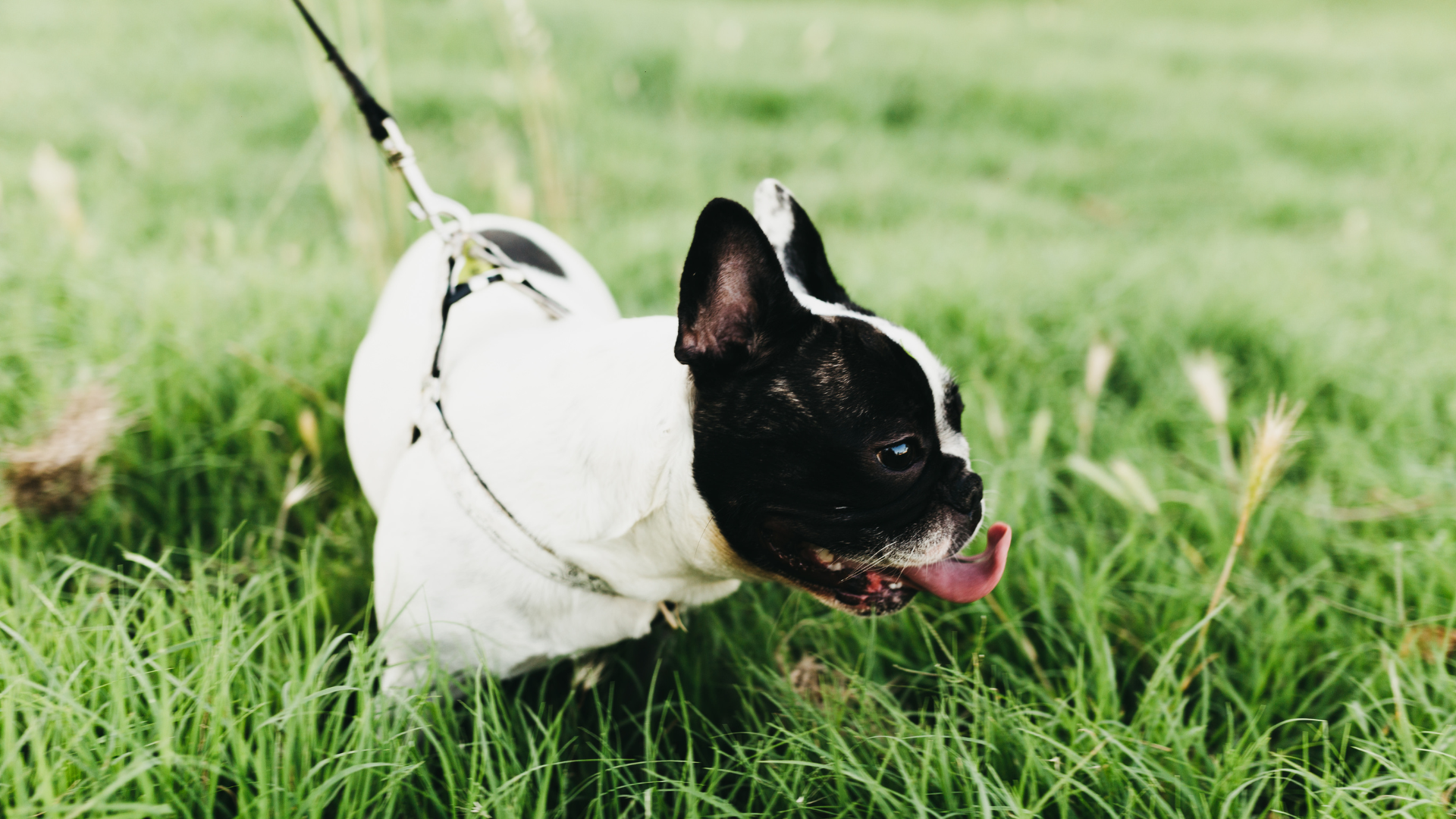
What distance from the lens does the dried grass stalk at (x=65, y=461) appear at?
200cm

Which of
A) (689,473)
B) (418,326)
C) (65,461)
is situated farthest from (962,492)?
(65,461)

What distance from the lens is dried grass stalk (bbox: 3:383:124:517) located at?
200cm

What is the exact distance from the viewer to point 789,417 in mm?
1377

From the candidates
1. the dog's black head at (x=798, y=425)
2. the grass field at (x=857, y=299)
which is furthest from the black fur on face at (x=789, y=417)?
the grass field at (x=857, y=299)

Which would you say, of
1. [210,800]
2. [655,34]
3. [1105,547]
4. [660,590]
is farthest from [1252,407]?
[655,34]

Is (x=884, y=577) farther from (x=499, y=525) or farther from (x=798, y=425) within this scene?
(x=499, y=525)

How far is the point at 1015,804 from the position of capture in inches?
52.8

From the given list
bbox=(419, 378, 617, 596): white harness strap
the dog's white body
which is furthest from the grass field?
bbox=(419, 378, 617, 596): white harness strap

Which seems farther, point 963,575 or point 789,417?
point 963,575

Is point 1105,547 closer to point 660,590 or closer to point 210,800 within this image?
point 660,590

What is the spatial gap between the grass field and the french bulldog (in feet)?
0.60

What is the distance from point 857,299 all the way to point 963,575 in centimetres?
192

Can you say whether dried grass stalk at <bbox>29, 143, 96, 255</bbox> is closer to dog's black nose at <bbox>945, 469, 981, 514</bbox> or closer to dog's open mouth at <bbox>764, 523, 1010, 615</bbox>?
dog's open mouth at <bbox>764, 523, 1010, 615</bbox>

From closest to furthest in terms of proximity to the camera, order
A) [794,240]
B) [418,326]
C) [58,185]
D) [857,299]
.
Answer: [794,240]
[418,326]
[58,185]
[857,299]
